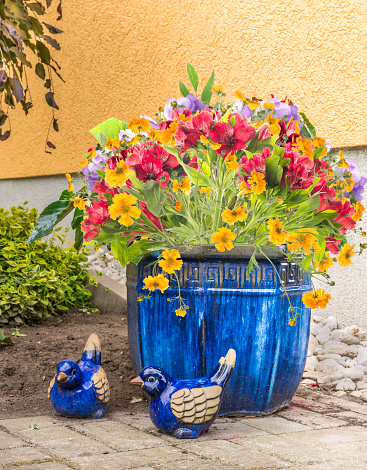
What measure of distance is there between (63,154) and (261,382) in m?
A: 3.56

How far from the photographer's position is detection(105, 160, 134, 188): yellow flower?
164 cm

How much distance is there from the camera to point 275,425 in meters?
1.82

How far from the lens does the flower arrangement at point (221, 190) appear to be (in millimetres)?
1618

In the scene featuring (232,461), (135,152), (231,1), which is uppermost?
(231,1)

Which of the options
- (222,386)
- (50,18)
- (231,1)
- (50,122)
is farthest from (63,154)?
(222,386)

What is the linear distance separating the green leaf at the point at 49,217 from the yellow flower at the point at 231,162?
877 mm

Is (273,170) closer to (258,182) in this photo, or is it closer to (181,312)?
(258,182)

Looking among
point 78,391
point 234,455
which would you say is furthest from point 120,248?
point 234,455

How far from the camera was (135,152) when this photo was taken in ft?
5.53

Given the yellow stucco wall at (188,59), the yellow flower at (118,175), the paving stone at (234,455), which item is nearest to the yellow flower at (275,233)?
the yellow flower at (118,175)

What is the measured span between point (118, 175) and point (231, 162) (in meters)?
0.35

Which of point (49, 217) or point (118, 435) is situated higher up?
point (49, 217)

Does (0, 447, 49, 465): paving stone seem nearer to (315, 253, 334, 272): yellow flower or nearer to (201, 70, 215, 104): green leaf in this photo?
(315, 253, 334, 272): yellow flower

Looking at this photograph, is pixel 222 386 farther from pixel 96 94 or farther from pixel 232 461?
pixel 96 94
